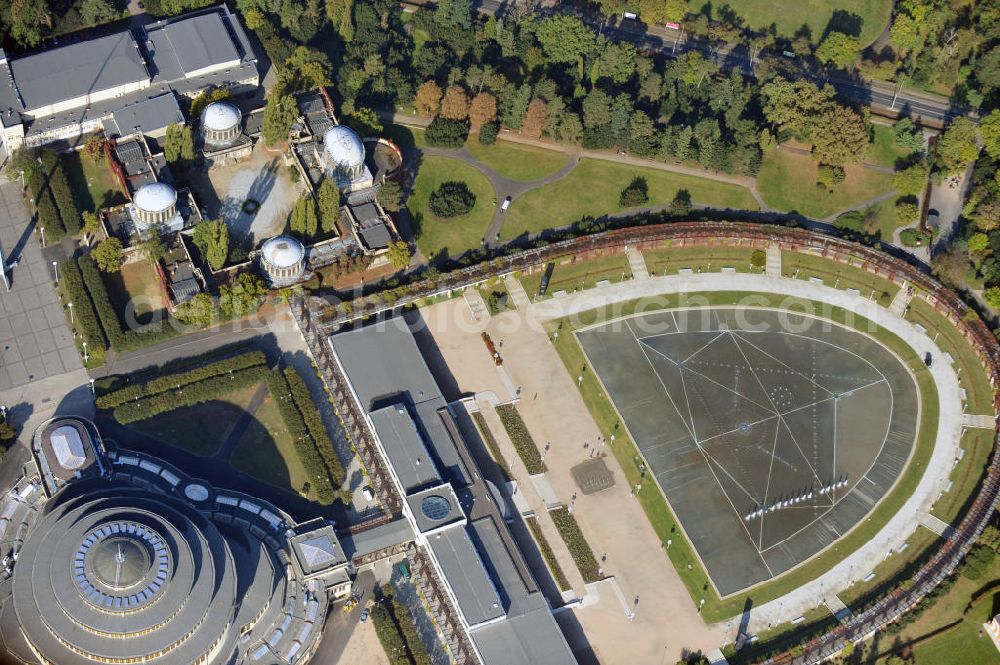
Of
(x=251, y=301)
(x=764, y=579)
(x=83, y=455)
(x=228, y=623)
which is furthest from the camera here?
(x=251, y=301)

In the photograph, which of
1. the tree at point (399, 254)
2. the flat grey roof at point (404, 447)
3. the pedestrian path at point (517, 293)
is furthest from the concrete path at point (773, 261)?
the flat grey roof at point (404, 447)

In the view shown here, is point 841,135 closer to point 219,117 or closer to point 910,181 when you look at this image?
point 910,181

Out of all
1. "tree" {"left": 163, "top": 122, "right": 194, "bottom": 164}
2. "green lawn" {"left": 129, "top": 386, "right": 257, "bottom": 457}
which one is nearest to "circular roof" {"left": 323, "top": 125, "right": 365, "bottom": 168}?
"tree" {"left": 163, "top": 122, "right": 194, "bottom": 164}

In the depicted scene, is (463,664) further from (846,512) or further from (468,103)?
(468,103)

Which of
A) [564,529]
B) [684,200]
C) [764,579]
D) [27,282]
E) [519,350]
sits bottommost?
[764,579]

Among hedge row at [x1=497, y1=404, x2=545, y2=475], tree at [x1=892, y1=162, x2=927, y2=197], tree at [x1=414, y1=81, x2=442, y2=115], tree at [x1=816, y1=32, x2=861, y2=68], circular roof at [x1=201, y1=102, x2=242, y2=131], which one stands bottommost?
hedge row at [x1=497, y1=404, x2=545, y2=475]

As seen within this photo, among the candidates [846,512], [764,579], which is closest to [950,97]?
[846,512]

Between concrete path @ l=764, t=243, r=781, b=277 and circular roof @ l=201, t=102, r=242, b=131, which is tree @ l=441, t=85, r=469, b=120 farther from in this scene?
concrete path @ l=764, t=243, r=781, b=277
